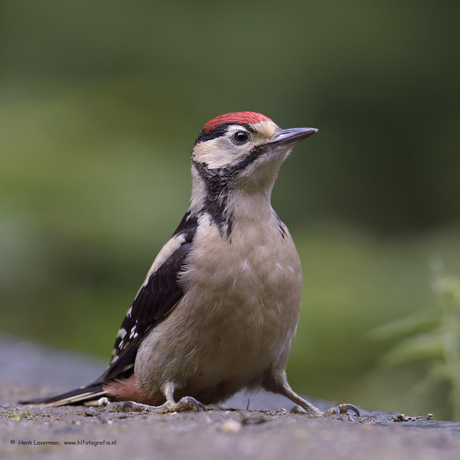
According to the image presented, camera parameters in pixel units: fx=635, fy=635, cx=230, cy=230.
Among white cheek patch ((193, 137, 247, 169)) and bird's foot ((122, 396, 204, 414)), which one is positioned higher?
white cheek patch ((193, 137, 247, 169))

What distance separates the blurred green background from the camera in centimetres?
712

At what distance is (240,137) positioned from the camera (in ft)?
11.3

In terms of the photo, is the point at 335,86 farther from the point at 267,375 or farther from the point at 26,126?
the point at 267,375

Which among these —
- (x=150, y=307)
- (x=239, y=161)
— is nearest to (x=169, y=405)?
(x=150, y=307)

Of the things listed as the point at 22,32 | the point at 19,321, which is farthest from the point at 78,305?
the point at 22,32

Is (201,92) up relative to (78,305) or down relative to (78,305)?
up

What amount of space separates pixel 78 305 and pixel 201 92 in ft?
11.5

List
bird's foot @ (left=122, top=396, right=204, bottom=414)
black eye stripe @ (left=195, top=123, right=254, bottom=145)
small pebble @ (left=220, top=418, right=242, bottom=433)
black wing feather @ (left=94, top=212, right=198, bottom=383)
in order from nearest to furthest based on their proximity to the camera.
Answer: small pebble @ (left=220, top=418, right=242, bottom=433) < bird's foot @ (left=122, top=396, right=204, bottom=414) < black wing feather @ (left=94, top=212, right=198, bottom=383) < black eye stripe @ (left=195, top=123, right=254, bottom=145)

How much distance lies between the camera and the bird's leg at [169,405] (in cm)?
289

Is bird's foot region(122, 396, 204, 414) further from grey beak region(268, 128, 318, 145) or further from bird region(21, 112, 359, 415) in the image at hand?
grey beak region(268, 128, 318, 145)

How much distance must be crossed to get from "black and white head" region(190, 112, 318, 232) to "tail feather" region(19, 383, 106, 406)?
3.80 feet

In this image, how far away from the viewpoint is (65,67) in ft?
30.7

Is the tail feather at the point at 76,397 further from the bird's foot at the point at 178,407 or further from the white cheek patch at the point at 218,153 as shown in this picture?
the white cheek patch at the point at 218,153

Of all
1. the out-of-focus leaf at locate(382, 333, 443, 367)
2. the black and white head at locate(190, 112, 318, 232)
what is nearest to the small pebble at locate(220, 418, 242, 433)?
the black and white head at locate(190, 112, 318, 232)
